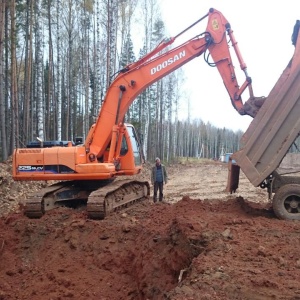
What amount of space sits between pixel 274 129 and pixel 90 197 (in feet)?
12.6

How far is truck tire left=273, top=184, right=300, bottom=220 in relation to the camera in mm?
7633

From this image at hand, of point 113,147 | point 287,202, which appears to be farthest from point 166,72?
point 287,202

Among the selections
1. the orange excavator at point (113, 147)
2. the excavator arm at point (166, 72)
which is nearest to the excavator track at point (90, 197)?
the orange excavator at point (113, 147)

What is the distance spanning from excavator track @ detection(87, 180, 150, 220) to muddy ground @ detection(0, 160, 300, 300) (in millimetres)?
223

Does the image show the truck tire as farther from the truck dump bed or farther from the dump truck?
the truck dump bed

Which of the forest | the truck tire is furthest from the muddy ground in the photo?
the forest

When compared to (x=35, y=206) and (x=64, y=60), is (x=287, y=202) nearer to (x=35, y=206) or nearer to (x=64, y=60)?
(x=35, y=206)

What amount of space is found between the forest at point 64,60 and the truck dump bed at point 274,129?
13078mm

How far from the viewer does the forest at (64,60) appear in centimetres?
2503

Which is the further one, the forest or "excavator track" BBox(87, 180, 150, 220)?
the forest

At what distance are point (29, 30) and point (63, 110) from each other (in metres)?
10.4

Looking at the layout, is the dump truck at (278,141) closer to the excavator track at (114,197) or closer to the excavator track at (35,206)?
the excavator track at (114,197)

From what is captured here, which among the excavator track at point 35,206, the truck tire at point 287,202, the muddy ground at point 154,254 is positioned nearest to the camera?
the muddy ground at point 154,254

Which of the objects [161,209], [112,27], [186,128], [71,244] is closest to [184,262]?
[71,244]
